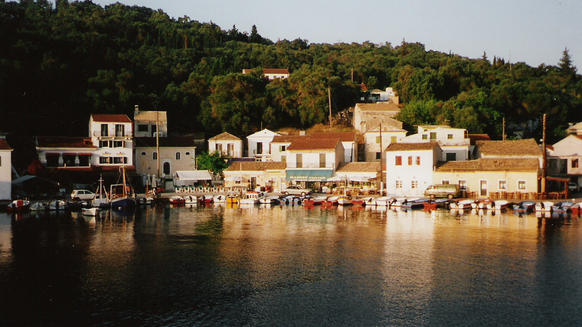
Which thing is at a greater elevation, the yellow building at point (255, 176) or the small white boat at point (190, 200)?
the yellow building at point (255, 176)

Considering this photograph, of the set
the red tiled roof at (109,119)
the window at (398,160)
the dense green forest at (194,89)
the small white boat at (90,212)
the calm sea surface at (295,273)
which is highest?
the dense green forest at (194,89)

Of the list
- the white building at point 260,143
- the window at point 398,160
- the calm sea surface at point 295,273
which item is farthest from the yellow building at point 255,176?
the calm sea surface at point 295,273

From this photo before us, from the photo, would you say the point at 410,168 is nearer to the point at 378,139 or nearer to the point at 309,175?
the point at 309,175

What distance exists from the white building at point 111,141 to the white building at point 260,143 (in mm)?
16107

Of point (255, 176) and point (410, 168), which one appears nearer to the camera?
point (410, 168)

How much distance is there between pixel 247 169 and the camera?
6106 cm

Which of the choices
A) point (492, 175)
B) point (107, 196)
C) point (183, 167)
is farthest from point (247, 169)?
point (492, 175)

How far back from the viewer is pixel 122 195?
5378 centimetres

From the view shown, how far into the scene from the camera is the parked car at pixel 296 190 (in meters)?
57.0

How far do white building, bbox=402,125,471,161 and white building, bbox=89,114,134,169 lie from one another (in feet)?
112

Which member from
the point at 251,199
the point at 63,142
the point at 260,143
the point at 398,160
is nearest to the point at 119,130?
the point at 63,142

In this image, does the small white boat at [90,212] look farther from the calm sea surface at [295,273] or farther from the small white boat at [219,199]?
the small white boat at [219,199]

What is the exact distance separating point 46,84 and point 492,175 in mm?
59685

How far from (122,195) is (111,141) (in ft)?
30.1
